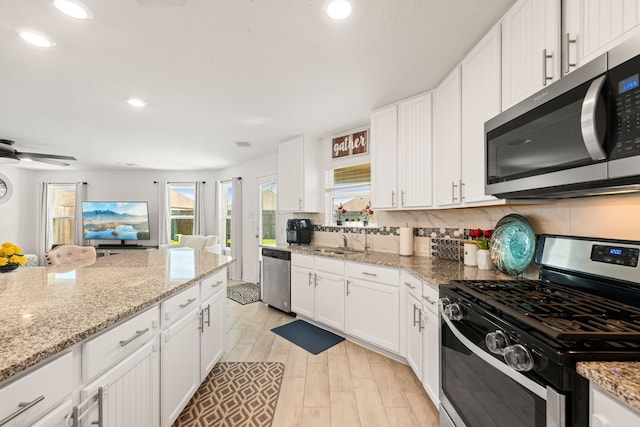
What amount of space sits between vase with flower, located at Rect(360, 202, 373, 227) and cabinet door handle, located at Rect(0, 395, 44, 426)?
2998mm

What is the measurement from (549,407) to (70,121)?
4758mm

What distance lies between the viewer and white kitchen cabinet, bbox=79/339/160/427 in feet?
3.23

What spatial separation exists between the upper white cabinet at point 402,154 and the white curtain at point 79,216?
7185mm

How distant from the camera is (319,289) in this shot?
10.0ft

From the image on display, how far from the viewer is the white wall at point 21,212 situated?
19.0ft

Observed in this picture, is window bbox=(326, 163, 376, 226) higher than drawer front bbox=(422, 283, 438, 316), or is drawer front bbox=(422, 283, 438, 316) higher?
window bbox=(326, 163, 376, 226)

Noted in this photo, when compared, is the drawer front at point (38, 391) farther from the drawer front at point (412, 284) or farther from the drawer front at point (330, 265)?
the drawer front at point (330, 265)

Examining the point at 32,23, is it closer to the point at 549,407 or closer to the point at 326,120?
the point at 326,120

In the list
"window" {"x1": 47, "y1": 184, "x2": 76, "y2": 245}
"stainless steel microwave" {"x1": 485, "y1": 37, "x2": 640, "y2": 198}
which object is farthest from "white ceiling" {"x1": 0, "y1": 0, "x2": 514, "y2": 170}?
"window" {"x1": 47, "y1": 184, "x2": 76, "y2": 245}

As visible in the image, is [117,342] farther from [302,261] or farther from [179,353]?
[302,261]

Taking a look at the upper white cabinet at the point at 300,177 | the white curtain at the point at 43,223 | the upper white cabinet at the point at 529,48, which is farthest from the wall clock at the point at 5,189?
the upper white cabinet at the point at 529,48

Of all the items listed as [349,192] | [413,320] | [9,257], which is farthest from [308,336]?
[9,257]

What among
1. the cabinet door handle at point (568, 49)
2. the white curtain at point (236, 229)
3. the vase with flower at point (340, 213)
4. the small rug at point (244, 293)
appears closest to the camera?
the cabinet door handle at point (568, 49)

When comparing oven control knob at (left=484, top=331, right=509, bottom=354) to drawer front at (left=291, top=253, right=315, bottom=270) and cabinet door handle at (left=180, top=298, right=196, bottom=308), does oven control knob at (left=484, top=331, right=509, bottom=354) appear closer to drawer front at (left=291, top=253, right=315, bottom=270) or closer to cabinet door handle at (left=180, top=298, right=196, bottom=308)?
cabinet door handle at (left=180, top=298, right=196, bottom=308)
